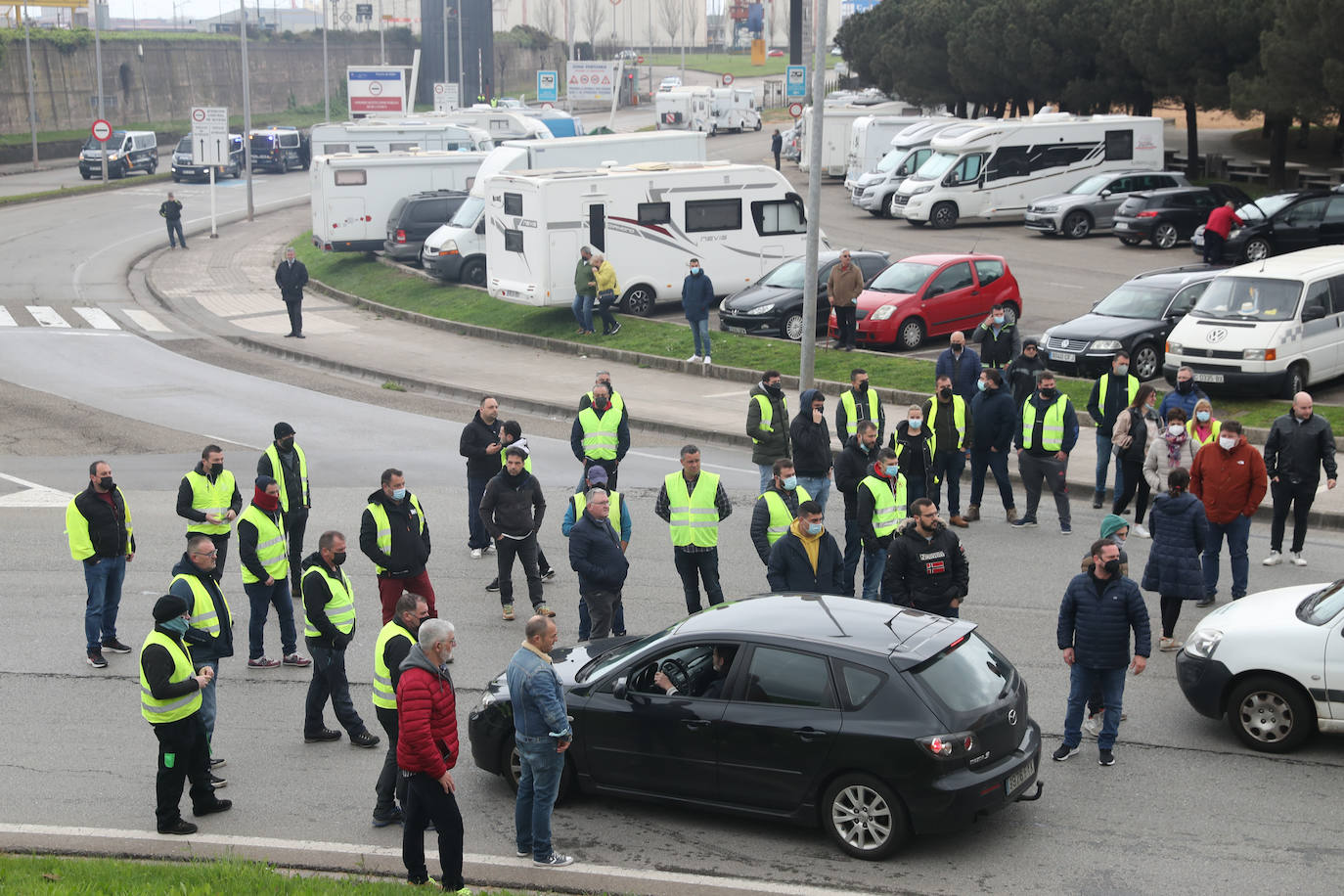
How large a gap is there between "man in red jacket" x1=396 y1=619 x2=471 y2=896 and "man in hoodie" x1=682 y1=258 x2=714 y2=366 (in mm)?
16885

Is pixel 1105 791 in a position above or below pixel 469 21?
below

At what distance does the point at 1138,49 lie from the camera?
4484 centimetres

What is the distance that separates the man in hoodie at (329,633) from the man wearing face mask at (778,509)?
135 inches

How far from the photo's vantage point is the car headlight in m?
9.96

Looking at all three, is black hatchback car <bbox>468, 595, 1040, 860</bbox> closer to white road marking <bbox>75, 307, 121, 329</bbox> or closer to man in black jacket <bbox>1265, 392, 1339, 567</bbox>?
man in black jacket <bbox>1265, 392, 1339, 567</bbox>

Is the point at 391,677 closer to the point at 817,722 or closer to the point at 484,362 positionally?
the point at 817,722

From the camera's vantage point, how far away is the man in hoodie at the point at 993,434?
51.3ft

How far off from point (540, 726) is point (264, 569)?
4.34m

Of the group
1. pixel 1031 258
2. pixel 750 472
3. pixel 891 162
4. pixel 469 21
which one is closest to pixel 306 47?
pixel 469 21

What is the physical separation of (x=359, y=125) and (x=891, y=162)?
56.1ft

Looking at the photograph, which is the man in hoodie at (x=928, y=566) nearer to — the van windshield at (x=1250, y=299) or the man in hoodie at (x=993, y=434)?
the man in hoodie at (x=993, y=434)

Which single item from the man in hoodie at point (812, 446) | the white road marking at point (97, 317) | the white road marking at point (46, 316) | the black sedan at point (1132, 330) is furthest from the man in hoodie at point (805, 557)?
the white road marking at point (46, 316)

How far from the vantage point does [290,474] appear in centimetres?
1315

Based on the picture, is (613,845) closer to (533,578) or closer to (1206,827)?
(1206,827)
